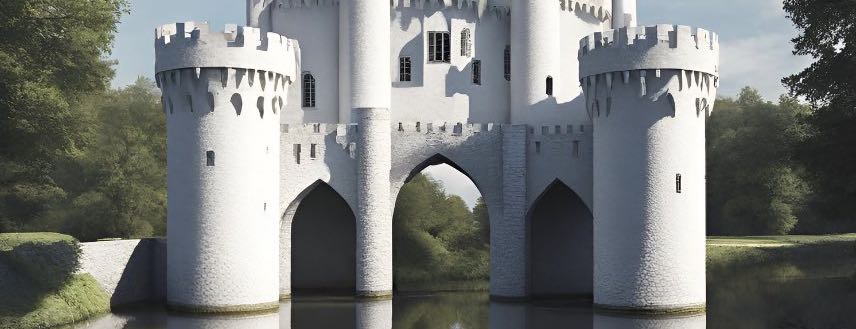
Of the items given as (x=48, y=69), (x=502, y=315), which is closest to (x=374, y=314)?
(x=502, y=315)

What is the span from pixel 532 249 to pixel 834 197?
11.0 m

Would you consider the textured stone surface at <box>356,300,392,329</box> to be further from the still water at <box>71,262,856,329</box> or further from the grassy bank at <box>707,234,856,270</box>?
the grassy bank at <box>707,234,856,270</box>

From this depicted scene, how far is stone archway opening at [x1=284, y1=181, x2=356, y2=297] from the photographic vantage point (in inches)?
1646

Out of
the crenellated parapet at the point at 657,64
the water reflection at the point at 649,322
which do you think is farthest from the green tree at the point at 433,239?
the crenellated parapet at the point at 657,64

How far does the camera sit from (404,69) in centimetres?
3969

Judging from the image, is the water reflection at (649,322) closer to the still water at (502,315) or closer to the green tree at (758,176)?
the still water at (502,315)

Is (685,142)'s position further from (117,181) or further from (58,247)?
(117,181)

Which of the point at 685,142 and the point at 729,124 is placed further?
the point at 729,124

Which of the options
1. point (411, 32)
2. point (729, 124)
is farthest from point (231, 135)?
point (729, 124)

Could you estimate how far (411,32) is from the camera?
3962 cm

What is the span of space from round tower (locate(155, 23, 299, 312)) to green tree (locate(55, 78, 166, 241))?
19.5 metres

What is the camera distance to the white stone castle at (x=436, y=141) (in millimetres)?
31438

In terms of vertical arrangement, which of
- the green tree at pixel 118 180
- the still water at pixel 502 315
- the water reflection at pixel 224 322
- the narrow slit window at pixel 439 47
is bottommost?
the still water at pixel 502 315

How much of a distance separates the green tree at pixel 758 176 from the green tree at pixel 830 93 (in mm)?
27173
